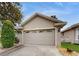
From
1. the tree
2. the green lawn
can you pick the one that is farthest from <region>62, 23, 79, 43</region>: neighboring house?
the tree

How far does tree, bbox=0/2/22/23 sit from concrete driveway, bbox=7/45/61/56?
1005 mm

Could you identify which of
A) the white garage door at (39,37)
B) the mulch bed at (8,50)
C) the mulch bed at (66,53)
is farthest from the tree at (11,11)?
the mulch bed at (66,53)

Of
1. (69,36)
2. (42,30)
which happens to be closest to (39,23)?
(42,30)

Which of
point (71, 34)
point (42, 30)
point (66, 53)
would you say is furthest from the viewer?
point (71, 34)

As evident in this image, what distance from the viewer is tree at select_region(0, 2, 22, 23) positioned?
5.52 m

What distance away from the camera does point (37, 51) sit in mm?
5445

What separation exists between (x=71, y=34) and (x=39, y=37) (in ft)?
3.96

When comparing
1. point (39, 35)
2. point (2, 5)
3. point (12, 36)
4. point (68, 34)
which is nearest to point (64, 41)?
point (68, 34)

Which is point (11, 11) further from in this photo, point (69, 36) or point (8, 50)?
point (69, 36)

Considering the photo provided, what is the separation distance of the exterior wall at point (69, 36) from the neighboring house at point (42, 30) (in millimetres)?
254

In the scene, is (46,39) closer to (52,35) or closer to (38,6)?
(52,35)

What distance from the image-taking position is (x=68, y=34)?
588 cm

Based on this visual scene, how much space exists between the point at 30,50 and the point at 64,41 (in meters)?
1.19

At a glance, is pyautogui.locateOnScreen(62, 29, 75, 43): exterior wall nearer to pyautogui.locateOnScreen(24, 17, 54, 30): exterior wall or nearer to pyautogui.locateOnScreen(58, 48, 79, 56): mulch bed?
pyautogui.locateOnScreen(58, 48, 79, 56): mulch bed
